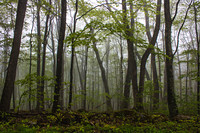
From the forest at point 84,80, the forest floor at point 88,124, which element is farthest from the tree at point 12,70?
the forest floor at point 88,124

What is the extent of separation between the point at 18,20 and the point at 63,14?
2220mm

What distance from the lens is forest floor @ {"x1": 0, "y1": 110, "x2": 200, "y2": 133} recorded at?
419cm

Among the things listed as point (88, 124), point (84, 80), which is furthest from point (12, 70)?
point (84, 80)

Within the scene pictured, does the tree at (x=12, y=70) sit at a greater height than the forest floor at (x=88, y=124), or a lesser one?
greater

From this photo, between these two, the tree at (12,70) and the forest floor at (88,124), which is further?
the tree at (12,70)

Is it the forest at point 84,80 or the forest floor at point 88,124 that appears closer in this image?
the forest floor at point 88,124

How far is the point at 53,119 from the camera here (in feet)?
16.5

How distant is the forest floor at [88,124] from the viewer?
13.7ft

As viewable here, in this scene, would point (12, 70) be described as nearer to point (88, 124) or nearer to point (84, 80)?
point (88, 124)

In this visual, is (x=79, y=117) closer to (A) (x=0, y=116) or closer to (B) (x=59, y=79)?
(B) (x=59, y=79)

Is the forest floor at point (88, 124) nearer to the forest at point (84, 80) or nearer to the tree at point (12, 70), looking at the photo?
the forest at point (84, 80)

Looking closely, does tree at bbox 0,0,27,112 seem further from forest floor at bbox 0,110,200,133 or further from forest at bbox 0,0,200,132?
forest floor at bbox 0,110,200,133

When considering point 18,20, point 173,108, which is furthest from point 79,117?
point 18,20

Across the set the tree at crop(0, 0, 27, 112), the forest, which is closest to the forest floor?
the forest
